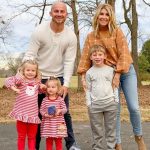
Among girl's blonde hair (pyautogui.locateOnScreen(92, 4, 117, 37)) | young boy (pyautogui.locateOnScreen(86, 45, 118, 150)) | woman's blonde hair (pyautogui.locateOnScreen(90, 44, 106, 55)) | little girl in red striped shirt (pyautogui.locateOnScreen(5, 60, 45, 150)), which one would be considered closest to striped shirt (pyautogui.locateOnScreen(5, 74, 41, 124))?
little girl in red striped shirt (pyautogui.locateOnScreen(5, 60, 45, 150))

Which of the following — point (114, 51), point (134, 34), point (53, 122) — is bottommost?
point (53, 122)

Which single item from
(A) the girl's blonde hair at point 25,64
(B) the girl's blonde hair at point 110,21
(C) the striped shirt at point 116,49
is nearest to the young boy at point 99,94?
(C) the striped shirt at point 116,49

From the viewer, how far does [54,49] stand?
541 cm

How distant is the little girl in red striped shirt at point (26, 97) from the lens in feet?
16.6

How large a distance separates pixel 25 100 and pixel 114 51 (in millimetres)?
1289

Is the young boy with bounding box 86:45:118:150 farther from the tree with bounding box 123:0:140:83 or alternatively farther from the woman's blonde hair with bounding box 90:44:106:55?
the tree with bounding box 123:0:140:83

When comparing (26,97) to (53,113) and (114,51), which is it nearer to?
(53,113)

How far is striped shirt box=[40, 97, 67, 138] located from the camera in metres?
5.16

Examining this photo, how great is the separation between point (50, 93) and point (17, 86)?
42 centimetres

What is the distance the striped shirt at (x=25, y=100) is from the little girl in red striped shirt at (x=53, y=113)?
0.38ft

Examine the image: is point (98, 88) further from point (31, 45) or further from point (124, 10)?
point (124, 10)

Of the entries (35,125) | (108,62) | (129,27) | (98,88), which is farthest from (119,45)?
(129,27)

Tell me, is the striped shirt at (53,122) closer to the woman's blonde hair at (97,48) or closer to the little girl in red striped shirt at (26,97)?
the little girl in red striped shirt at (26,97)

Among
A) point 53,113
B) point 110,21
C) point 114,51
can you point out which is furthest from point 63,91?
point 110,21
